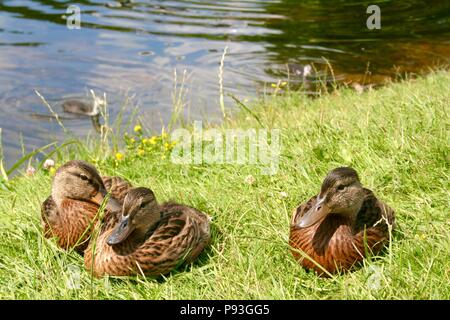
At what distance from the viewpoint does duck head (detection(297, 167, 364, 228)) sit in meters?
3.87

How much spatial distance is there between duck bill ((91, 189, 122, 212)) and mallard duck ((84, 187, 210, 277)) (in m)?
0.34

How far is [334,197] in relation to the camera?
12.7 ft

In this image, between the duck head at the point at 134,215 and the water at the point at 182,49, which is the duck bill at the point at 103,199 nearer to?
the duck head at the point at 134,215

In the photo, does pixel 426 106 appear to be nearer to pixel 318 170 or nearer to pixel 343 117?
pixel 343 117

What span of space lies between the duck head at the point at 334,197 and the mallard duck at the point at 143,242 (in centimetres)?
65

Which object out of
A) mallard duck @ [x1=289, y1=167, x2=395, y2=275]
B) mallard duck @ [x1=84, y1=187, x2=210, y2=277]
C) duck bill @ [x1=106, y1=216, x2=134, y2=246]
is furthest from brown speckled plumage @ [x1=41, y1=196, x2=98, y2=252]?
mallard duck @ [x1=289, y1=167, x2=395, y2=275]

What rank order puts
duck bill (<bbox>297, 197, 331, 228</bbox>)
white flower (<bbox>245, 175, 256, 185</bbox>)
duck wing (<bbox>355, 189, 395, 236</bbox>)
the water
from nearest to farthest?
1. duck bill (<bbox>297, 197, 331, 228</bbox>)
2. duck wing (<bbox>355, 189, 395, 236</bbox>)
3. white flower (<bbox>245, 175, 256, 185</bbox>)
4. the water

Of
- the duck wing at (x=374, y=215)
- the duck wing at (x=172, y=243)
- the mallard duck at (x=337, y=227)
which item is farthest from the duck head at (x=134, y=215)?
the duck wing at (x=374, y=215)

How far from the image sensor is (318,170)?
5.17 meters


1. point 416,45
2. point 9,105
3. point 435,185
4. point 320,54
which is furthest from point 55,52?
point 435,185

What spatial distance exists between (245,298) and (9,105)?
294 inches

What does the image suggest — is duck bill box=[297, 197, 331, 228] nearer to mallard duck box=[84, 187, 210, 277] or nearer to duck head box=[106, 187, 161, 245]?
mallard duck box=[84, 187, 210, 277]

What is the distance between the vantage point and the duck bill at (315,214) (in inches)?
151

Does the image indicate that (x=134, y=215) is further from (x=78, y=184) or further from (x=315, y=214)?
(x=315, y=214)
